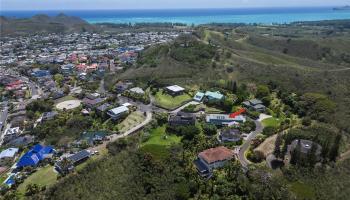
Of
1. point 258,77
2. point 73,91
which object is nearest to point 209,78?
point 258,77

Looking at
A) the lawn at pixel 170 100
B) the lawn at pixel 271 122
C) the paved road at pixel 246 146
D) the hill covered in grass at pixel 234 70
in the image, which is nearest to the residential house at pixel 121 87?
the hill covered in grass at pixel 234 70

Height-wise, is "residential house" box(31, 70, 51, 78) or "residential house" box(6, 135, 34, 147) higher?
"residential house" box(31, 70, 51, 78)

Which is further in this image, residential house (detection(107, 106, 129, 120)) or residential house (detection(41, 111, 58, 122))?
residential house (detection(41, 111, 58, 122))

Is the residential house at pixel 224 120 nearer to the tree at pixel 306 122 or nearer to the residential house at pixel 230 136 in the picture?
the residential house at pixel 230 136

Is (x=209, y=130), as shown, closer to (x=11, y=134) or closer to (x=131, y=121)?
(x=131, y=121)

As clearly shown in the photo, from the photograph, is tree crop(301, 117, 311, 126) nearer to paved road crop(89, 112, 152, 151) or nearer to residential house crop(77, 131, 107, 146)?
paved road crop(89, 112, 152, 151)

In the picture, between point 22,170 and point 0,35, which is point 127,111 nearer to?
point 22,170

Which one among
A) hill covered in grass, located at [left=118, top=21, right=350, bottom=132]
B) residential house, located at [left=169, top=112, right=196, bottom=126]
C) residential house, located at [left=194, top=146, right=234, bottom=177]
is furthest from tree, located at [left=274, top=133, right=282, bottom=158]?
residential house, located at [left=169, top=112, right=196, bottom=126]
